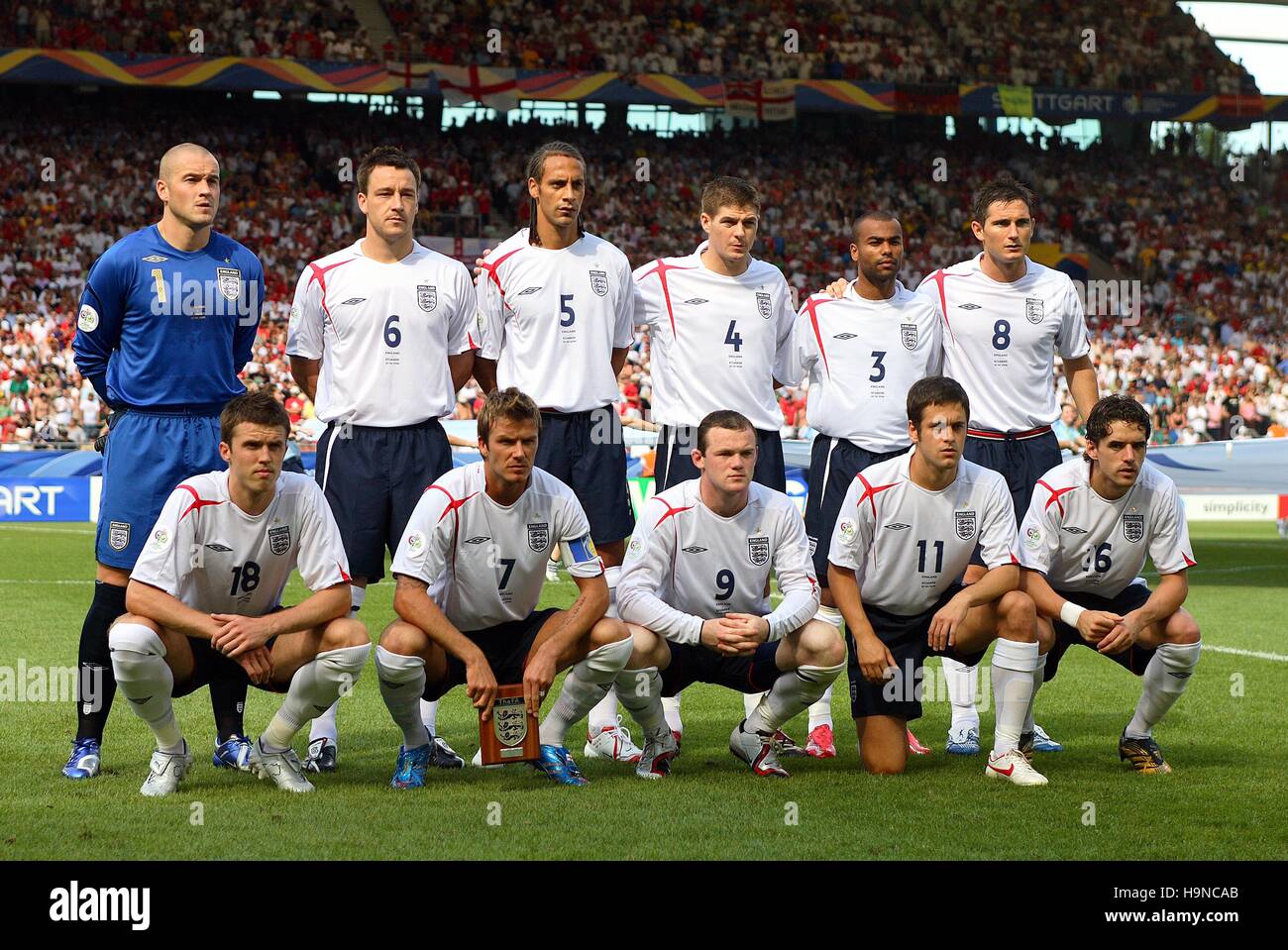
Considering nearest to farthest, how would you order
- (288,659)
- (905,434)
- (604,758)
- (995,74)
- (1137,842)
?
(1137,842), (288,659), (604,758), (905,434), (995,74)

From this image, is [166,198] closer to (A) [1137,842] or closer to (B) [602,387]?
(B) [602,387]

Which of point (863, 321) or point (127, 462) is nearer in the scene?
point (127, 462)

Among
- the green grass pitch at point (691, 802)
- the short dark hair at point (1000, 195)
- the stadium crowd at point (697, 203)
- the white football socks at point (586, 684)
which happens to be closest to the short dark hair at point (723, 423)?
the white football socks at point (586, 684)

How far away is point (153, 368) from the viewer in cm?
594

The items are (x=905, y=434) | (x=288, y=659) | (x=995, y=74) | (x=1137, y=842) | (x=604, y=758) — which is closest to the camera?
(x=1137, y=842)

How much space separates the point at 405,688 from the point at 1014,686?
2.39 metres

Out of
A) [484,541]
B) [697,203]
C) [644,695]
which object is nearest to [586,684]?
[644,695]

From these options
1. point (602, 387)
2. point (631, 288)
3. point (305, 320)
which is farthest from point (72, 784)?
point (631, 288)

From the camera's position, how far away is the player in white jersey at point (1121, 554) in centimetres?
596

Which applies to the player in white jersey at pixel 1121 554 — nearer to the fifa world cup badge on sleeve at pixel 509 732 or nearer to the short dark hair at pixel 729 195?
the short dark hair at pixel 729 195

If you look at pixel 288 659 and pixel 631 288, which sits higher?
pixel 631 288

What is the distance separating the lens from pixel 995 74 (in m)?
36.9

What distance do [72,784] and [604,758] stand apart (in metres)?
2.08

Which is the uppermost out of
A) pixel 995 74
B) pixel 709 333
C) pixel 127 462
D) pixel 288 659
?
pixel 995 74
